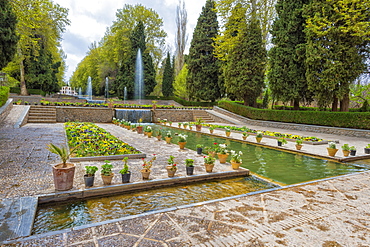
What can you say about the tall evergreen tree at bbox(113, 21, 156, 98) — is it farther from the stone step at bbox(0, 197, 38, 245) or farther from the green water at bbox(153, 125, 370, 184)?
the stone step at bbox(0, 197, 38, 245)

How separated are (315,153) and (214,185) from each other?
5641 mm

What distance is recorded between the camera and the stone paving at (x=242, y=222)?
2.72 metres

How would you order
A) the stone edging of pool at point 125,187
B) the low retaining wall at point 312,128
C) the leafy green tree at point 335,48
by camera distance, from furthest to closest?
the leafy green tree at point 335,48 → the low retaining wall at point 312,128 → the stone edging of pool at point 125,187

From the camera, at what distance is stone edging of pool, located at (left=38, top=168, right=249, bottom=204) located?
3923 mm

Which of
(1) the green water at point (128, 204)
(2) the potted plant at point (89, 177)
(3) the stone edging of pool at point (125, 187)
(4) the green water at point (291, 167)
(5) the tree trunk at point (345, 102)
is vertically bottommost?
(4) the green water at point (291, 167)

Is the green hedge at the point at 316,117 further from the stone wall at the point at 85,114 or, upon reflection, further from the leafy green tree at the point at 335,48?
the stone wall at the point at 85,114

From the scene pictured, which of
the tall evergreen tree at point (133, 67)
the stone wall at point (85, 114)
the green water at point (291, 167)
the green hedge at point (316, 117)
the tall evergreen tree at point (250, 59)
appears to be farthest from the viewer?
the tall evergreen tree at point (133, 67)

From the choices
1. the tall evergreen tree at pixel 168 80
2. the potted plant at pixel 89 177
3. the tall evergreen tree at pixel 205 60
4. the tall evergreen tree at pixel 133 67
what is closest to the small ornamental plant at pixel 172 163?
the potted plant at pixel 89 177

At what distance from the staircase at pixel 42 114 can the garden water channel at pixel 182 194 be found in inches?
611

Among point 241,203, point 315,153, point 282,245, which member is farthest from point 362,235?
point 315,153

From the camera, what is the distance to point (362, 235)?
2.95m

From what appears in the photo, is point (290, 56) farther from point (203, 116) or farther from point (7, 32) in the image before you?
point (7, 32)

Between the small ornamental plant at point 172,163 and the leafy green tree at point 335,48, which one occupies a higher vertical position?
the leafy green tree at point 335,48

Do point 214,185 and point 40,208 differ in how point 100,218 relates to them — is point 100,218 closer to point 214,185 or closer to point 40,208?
point 40,208
